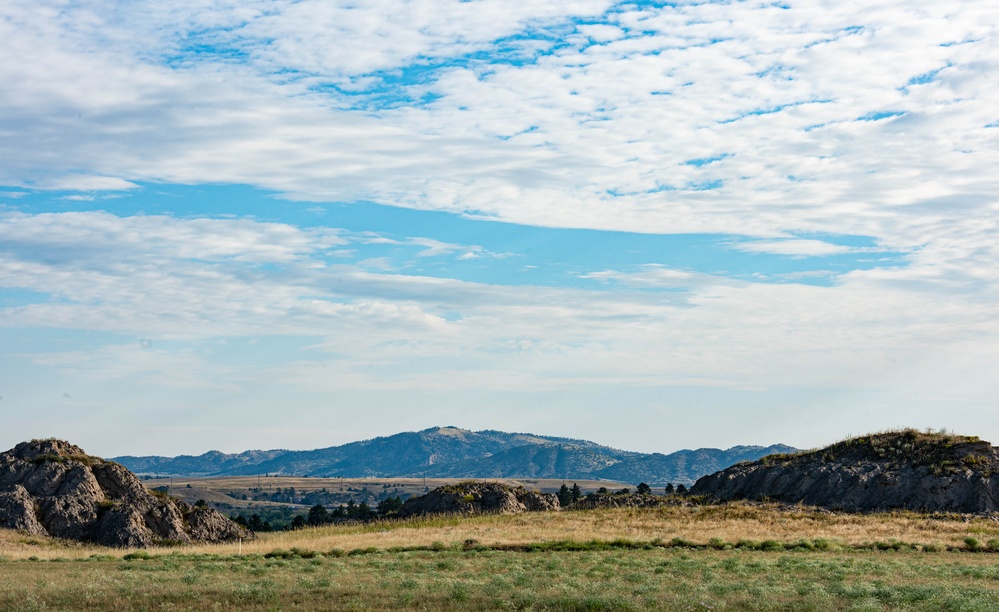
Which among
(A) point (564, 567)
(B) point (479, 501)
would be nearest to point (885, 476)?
(B) point (479, 501)

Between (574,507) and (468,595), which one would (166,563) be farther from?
(574,507)

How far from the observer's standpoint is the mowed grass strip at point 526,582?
2609cm

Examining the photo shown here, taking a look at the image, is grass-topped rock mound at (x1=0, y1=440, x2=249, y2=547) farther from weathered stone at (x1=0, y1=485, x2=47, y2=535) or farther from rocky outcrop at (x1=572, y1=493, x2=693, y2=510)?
rocky outcrop at (x1=572, y1=493, x2=693, y2=510)

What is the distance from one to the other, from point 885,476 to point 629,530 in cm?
2693

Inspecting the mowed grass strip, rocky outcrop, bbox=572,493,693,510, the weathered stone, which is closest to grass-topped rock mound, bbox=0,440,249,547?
the weathered stone

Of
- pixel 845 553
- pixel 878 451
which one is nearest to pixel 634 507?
pixel 878 451

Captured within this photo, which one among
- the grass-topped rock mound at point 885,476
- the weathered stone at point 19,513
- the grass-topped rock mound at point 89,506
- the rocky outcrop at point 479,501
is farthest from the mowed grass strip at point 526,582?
the rocky outcrop at point 479,501

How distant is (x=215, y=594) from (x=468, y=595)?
7.56 m

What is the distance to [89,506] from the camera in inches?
2489

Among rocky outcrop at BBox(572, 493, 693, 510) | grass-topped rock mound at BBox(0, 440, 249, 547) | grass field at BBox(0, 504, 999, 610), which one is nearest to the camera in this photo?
grass field at BBox(0, 504, 999, 610)

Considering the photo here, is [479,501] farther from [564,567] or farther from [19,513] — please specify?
[564,567]

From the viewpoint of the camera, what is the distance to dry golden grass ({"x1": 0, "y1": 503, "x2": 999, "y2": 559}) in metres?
52.1

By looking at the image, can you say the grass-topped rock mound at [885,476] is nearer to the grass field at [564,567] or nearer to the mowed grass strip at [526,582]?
the grass field at [564,567]

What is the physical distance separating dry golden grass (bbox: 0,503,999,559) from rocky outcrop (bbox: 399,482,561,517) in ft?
30.3
